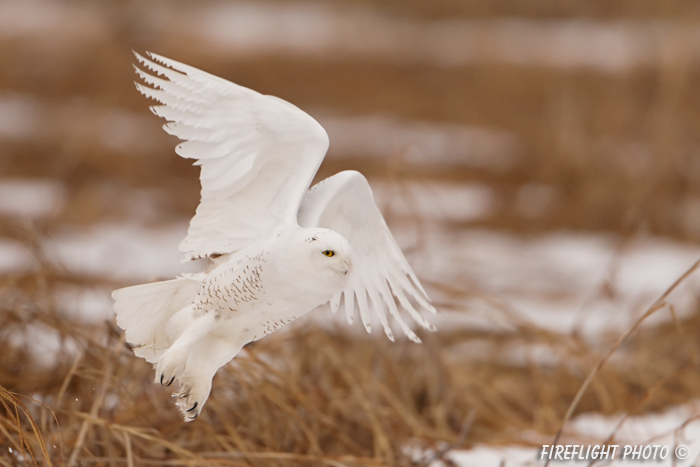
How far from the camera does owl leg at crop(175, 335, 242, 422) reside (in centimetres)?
101

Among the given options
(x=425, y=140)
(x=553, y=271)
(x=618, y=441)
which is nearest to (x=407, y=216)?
(x=553, y=271)

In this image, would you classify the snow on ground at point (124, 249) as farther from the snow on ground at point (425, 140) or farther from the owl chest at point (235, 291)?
the owl chest at point (235, 291)

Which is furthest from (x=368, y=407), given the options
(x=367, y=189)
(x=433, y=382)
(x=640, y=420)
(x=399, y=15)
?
(x=399, y=15)

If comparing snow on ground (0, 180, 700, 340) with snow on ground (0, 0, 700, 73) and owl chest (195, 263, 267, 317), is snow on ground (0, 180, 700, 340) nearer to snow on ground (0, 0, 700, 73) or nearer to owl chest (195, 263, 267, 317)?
owl chest (195, 263, 267, 317)

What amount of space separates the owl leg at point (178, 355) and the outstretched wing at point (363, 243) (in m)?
0.25

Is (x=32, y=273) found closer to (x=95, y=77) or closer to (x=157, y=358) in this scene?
(x=157, y=358)

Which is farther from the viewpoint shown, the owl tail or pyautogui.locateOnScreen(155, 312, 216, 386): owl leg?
the owl tail

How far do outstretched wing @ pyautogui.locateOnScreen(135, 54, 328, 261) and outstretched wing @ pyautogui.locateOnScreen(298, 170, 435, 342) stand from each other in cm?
5

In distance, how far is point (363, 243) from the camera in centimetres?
130

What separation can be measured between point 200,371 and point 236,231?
247mm

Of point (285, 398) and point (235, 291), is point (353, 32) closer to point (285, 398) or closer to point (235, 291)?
point (285, 398)

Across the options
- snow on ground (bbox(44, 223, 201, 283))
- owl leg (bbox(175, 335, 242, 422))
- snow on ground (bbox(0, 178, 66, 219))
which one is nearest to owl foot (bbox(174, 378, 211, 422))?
owl leg (bbox(175, 335, 242, 422))

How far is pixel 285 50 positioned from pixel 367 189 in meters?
9.24

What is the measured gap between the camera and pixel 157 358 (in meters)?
1.09
